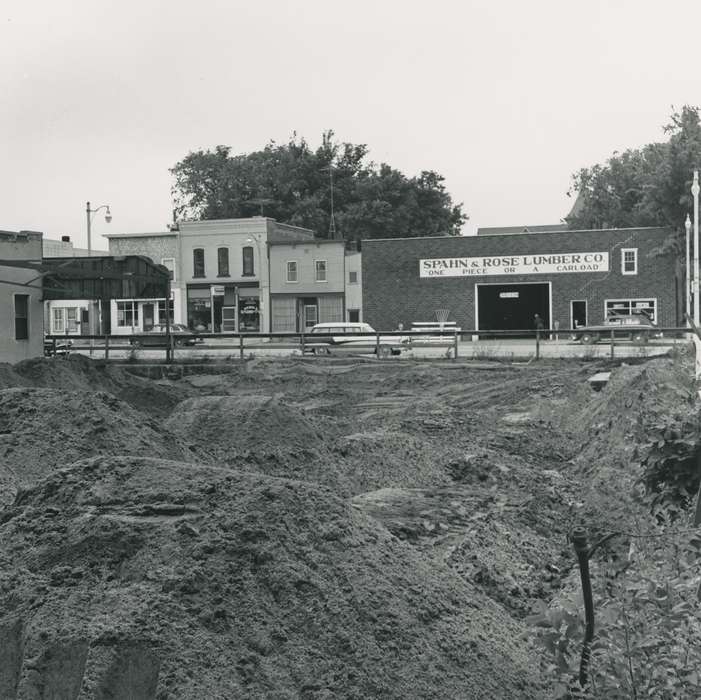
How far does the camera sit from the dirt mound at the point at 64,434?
1211 cm

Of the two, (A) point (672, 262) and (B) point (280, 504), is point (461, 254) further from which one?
(B) point (280, 504)

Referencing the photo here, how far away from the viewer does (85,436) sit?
12.8 metres

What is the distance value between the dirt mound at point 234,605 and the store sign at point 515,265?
53963 mm

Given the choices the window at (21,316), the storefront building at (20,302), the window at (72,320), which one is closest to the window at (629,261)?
the window at (72,320)

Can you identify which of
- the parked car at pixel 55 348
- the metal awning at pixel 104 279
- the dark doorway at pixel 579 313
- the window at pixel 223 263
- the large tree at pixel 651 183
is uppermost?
the large tree at pixel 651 183

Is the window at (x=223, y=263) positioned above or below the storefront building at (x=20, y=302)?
above

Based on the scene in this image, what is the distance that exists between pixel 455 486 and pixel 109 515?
23.8 ft

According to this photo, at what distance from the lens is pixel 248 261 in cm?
7025

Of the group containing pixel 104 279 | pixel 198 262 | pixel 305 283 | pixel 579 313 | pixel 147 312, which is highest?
pixel 198 262

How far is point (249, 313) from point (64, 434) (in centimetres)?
5745

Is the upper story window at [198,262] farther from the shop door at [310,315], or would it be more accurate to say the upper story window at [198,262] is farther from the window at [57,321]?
the window at [57,321]

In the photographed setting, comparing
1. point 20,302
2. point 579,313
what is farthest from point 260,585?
point 579,313

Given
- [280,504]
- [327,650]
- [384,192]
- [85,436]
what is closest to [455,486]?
[85,436]

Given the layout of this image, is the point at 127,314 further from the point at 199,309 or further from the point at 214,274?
the point at 214,274
